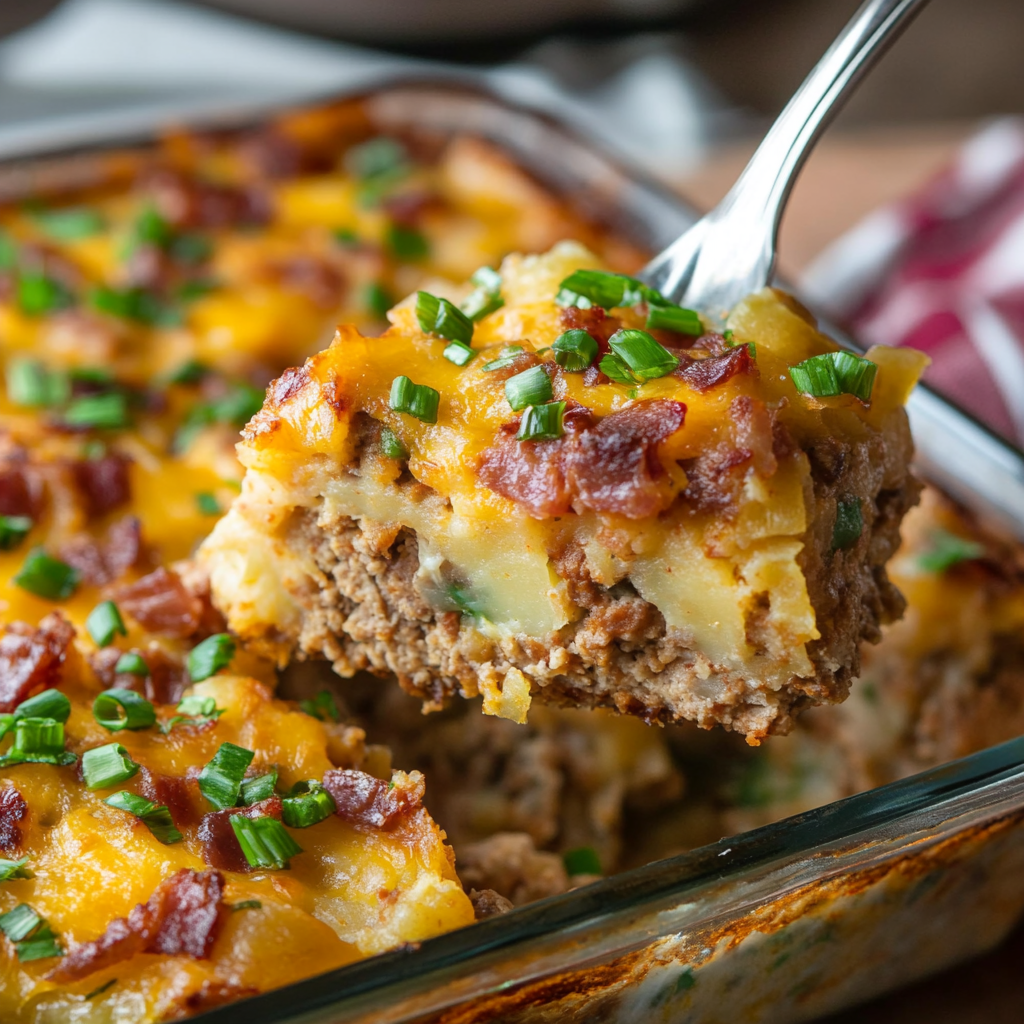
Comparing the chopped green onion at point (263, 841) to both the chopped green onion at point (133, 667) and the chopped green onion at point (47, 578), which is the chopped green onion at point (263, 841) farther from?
the chopped green onion at point (47, 578)

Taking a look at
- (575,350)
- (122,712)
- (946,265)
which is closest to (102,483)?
(122,712)

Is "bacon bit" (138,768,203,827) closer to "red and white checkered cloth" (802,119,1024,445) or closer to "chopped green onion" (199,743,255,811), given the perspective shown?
"chopped green onion" (199,743,255,811)

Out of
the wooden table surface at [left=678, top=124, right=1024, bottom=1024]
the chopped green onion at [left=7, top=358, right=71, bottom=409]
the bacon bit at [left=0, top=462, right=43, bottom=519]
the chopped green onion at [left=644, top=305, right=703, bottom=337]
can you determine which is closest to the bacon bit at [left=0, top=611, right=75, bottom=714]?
the bacon bit at [left=0, top=462, right=43, bottom=519]

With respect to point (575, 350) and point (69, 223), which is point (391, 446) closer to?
point (575, 350)

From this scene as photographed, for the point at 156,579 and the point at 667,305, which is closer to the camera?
the point at 667,305

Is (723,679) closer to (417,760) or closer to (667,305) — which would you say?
(667,305)

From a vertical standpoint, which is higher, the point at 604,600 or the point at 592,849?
the point at 604,600

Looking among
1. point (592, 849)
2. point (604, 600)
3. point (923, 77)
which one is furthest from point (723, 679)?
point (923, 77)
